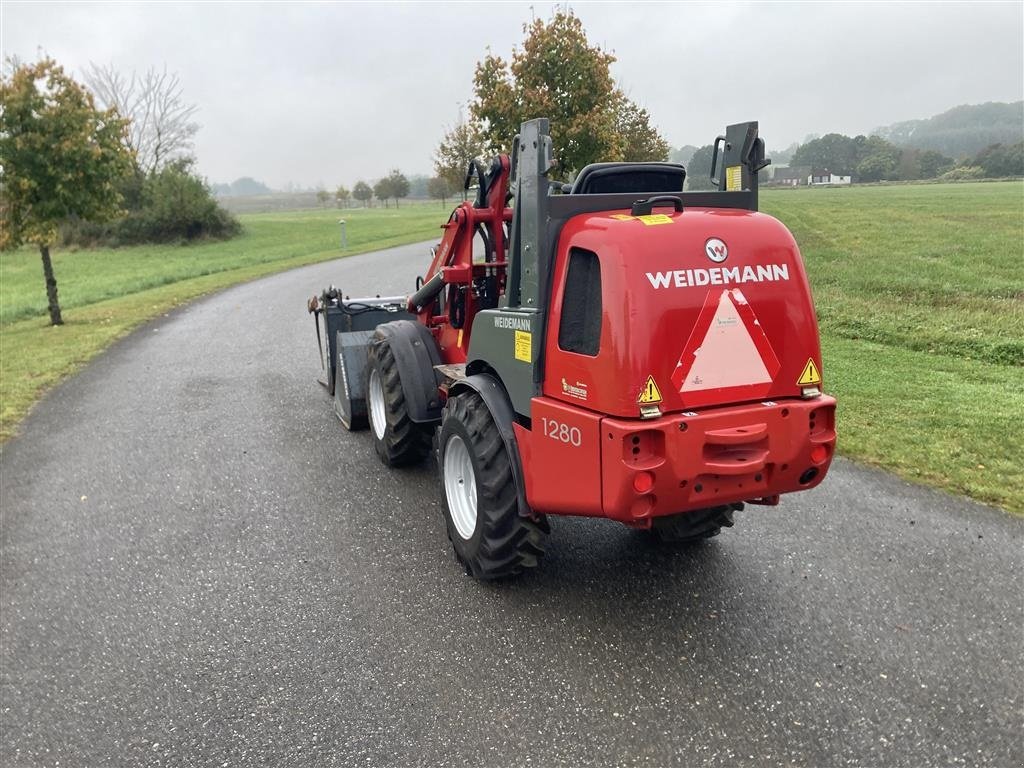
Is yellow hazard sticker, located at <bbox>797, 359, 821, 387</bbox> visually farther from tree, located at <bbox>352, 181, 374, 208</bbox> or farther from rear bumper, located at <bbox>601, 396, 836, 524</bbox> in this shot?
tree, located at <bbox>352, 181, 374, 208</bbox>

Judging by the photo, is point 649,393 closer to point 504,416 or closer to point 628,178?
point 504,416

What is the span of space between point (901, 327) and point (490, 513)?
852cm

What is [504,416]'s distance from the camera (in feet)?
13.5

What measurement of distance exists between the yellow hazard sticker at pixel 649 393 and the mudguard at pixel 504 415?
912 millimetres

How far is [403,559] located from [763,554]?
7.27 feet

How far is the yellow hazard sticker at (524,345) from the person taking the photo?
12.5 feet

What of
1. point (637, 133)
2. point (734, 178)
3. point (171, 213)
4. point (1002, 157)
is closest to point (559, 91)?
point (637, 133)

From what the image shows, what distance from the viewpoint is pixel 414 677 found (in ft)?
11.6

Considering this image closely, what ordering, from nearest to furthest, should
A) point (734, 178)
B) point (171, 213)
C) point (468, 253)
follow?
point (734, 178) < point (468, 253) < point (171, 213)

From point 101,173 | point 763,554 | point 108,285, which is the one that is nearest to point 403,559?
point 763,554

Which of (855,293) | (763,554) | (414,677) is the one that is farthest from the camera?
(855,293)

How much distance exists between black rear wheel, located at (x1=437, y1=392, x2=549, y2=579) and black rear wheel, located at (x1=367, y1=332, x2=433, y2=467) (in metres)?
1.33

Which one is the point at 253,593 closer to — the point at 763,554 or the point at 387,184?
the point at 763,554

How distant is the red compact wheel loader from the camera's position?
333 centimetres
